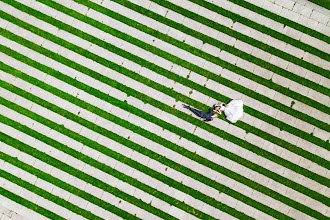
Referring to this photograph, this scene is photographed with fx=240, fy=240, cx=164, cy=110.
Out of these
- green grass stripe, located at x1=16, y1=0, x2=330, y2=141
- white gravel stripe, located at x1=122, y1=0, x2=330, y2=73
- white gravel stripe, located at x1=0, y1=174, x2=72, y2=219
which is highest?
white gravel stripe, located at x1=122, y1=0, x2=330, y2=73

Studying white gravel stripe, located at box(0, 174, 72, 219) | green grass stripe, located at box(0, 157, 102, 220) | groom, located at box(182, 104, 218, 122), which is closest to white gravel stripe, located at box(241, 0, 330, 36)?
groom, located at box(182, 104, 218, 122)

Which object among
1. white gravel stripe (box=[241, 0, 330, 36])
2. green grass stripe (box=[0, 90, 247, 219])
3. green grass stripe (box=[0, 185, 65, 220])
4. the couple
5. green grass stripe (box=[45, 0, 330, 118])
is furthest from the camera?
white gravel stripe (box=[241, 0, 330, 36])

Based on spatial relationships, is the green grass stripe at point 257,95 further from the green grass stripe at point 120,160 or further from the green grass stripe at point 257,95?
the green grass stripe at point 120,160

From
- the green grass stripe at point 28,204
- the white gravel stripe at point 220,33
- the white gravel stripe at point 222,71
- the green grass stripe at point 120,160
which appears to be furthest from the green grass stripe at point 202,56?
the green grass stripe at point 28,204

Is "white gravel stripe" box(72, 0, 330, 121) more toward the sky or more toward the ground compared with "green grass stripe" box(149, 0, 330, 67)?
more toward the ground

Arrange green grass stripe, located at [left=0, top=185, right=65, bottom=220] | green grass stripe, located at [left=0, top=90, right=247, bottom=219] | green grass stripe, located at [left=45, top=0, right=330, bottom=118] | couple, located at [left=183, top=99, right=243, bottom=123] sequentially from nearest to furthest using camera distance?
couple, located at [left=183, top=99, right=243, bottom=123] < green grass stripe, located at [left=0, top=90, right=247, bottom=219] < green grass stripe, located at [left=0, top=185, right=65, bottom=220] < green grass stripe, located at [left=45, top=0, right=330, bottom=118]

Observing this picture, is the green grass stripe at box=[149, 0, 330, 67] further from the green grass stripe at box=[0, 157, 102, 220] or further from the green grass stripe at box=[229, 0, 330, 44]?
the green grass stripe at box=[0, 157, 102, 220]

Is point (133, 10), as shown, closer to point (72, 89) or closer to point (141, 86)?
point (141, 86)

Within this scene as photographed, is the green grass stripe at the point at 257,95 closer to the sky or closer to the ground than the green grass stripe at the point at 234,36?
closer to the ground
